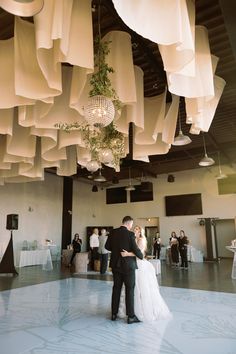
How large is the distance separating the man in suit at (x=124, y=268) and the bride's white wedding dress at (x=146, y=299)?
14cm

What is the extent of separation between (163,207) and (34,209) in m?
6.91

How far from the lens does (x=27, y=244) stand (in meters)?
12.2

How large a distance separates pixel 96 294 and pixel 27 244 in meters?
7.41

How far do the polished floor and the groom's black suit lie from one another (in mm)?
273

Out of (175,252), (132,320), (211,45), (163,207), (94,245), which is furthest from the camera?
(163,207)

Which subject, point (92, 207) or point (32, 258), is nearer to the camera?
point (32, 258)

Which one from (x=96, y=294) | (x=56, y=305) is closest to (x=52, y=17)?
(x=56, y=305)

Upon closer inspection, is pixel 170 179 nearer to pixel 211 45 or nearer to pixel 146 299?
pixel 211 45

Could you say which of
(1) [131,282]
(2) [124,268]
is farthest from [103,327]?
(2) [124,268]

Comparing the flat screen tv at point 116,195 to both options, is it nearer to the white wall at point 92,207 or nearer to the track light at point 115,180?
the white wall at point 92,207

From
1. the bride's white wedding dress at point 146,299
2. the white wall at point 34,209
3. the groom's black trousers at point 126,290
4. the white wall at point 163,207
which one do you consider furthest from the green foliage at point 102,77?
the white wall at point 163,207

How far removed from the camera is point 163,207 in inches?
608

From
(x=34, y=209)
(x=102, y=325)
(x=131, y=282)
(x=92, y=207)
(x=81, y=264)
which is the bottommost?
(x=102, y=325)

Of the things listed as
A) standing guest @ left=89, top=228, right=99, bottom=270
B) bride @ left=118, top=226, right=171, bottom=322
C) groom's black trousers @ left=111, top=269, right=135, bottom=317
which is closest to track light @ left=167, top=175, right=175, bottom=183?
standing guest @ left=89, top=228, right=99, bottom=270
